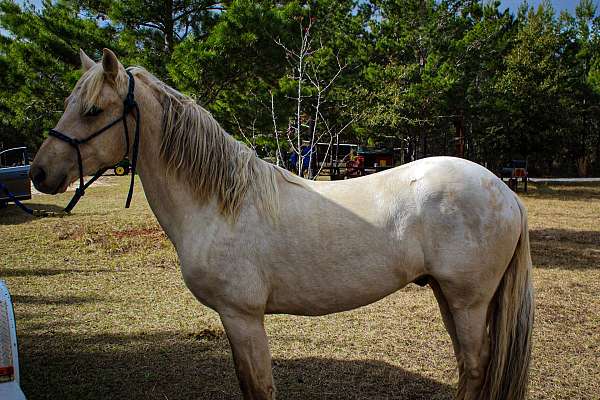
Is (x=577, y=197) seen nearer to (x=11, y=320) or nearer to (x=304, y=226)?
(x=304, y=226)

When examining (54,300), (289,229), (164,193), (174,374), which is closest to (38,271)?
(54,300)

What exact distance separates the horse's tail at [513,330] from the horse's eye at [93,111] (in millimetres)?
2039

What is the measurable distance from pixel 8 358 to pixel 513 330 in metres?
2.30

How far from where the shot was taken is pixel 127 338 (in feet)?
11.8

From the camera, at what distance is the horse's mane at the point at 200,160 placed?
2037 mm

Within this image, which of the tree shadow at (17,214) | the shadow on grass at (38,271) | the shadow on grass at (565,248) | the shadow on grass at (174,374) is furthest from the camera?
the tree shadow at (17,214)

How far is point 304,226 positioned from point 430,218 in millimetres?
589

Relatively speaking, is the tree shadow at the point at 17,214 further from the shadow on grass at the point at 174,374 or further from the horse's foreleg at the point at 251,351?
the horse's foreleg at the point at 251,351

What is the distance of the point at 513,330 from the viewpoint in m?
2.22

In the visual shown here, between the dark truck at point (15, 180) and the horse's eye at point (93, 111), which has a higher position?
the horse's eye at point (93, 111)

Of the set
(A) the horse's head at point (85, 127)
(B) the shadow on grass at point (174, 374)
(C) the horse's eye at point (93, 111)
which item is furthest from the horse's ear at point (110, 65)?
(B) the shadow on grass at point (174, 374)

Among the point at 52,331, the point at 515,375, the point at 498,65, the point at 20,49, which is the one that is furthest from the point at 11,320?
the point at 498,65

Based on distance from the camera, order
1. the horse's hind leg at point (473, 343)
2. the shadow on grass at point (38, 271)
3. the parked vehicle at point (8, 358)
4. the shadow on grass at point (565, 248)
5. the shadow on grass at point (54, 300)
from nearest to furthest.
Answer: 1. the parked vehicle at point (8, 358)
2. the horse's hind leg at point (473, 343)
3. the shadow on grass at point (54, 300)
4. the shadow on grass at point (38, 271)
5. the shadow on grass at point (565, 248)

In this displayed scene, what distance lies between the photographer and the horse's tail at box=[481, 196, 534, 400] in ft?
7.19
